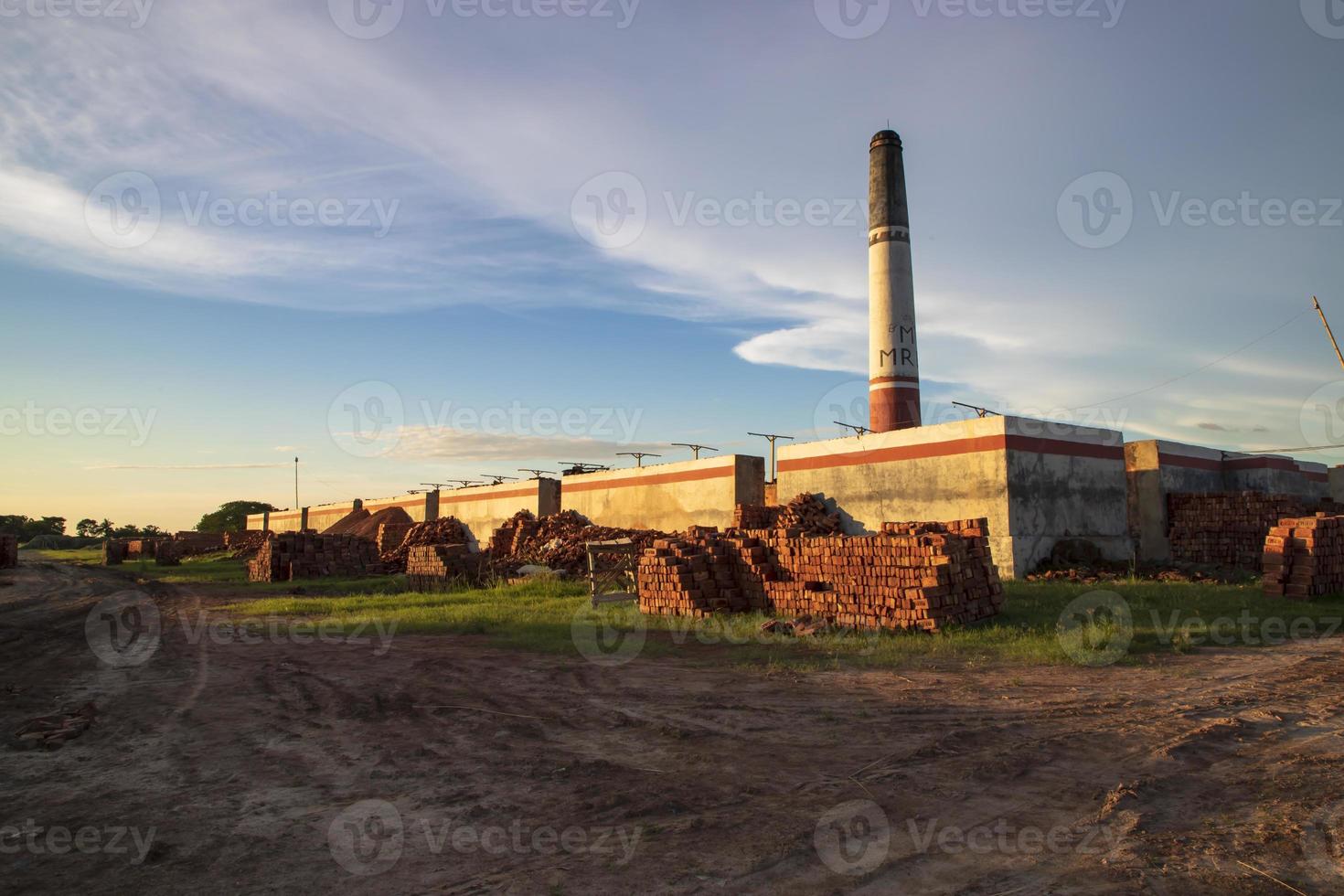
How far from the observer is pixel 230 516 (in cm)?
8806

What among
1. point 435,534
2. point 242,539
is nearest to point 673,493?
point 435,534

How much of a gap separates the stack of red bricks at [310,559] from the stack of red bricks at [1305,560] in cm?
2796

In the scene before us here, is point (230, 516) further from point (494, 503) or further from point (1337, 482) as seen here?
point (1337, 482)

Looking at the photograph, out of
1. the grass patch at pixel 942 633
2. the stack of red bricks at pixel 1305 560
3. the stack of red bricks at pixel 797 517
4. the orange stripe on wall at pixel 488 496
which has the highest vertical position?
the orange stripe on wall at pixel 488 496

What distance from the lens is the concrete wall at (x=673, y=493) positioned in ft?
87.1

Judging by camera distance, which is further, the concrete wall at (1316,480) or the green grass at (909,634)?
the concrete wall at (1316,480)

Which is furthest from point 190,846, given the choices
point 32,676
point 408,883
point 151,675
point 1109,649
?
point 1109,649

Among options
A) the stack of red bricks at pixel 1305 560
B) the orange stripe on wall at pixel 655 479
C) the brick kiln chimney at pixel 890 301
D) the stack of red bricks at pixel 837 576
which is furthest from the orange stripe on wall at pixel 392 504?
the stack of red bricks at pixel 1305 560

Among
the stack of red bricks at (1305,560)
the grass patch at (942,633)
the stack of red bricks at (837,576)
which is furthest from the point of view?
the stack of red bricks at (1305,560)

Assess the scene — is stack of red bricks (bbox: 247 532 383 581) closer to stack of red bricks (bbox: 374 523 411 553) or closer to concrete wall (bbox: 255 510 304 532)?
stack of red bricks (bbox: 374 523 411 553)

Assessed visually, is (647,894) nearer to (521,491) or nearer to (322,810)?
(322,810)

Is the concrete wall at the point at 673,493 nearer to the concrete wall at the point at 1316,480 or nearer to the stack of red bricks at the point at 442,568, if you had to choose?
the stack of red bricks at the point at 442,568

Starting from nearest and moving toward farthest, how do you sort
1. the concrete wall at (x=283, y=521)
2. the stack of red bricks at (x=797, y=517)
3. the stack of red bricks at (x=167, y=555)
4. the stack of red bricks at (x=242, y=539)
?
the stack of red bricks at (x=797, y=517), the stack of red bricks at (x=167, y=555), the stack of red bricks at (x=242, y=539), the concrete wall at (x=283, y=521)

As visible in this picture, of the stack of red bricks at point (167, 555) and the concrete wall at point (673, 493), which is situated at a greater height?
the concrete wall at point (673, 493)
